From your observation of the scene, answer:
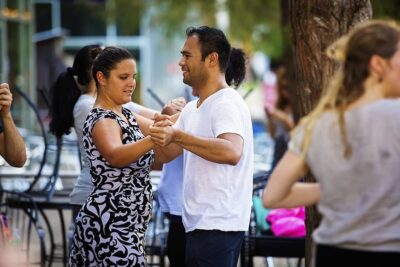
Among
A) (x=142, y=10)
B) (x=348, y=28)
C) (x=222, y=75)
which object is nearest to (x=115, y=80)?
(x=222, y=75)

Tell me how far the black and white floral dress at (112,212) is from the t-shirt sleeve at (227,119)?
42cm

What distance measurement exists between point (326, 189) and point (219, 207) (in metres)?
1.42

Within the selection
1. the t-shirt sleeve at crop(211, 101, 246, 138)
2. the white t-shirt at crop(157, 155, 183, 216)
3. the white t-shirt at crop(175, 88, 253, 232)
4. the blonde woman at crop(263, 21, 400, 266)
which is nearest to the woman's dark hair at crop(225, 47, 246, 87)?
the white t-shirt at crop(157, 155, 183, 216)

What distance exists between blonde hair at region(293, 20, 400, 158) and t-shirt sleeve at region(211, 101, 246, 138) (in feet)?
4.22

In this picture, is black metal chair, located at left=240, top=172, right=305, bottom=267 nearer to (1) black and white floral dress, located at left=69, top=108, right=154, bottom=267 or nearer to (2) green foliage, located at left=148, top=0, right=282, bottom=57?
(1) black and white floral dress, located at left=69, top=108, right=154, bottom=267

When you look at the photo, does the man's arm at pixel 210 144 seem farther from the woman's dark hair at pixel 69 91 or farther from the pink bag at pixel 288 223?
the pink bag at pixel 288 223

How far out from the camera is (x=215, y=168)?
5.44 m

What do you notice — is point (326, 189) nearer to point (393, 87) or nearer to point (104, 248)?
point (393, 87)

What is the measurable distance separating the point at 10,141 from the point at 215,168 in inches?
47.9

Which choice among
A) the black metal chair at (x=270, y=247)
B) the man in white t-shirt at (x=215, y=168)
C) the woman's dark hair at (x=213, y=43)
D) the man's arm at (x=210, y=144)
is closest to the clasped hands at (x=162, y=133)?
the man's arm at (x=210, y=144)

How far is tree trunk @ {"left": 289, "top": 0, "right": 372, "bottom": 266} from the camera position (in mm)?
6066

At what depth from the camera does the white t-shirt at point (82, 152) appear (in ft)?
20.6

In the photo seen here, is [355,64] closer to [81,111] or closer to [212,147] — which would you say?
[212,147]

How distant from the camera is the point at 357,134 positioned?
3.97 meters
